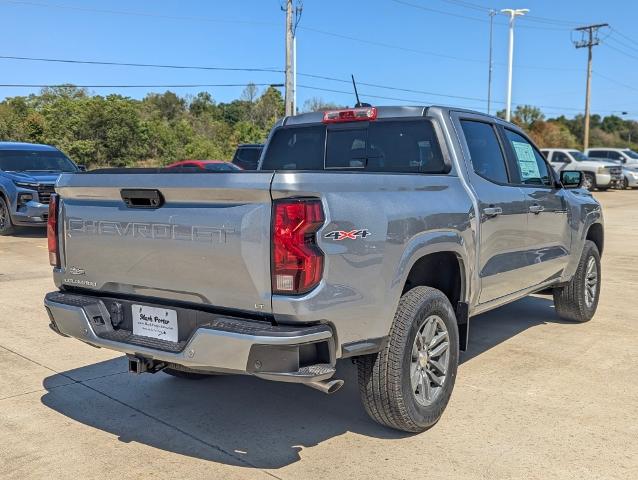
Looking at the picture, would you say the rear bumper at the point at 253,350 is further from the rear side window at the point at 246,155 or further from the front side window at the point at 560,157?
the front side window at the point at 560,157

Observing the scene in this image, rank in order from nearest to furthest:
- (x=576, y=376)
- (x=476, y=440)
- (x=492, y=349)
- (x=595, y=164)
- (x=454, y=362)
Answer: (x=476, y=440), (x=454, y=362), (x=576, y=376), (x=492, y=349), (x=595, y=164)

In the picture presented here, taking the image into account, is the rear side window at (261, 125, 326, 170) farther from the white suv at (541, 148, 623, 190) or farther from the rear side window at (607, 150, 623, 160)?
the rear side window at (607, 150, 623, 160)

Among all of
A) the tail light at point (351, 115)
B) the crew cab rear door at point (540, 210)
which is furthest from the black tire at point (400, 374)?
the crew cab rear door at point (540, 210)

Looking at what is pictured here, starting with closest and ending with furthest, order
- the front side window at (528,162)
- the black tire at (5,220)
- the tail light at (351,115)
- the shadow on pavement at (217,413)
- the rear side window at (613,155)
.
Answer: the shadow on pavement at (217,413) → the tail light at (351,115) → the front side window at (528,162) → the black tire at (5,220) → the rear side window at (613,155)

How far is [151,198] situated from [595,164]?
96.3ft

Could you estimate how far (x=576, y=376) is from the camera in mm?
4961

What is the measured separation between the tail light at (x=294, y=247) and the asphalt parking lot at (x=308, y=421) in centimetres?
109

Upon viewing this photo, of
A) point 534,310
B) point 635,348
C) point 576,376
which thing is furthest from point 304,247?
point 534,310

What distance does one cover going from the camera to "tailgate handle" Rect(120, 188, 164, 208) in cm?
346

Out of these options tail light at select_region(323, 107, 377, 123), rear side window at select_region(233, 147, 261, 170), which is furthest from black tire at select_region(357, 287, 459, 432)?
rear side window at select_region(233, 147, 261, 170)

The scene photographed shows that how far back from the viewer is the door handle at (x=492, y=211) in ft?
14.8

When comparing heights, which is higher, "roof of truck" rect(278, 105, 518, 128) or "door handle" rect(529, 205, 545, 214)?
"roof of truck" rect(278, 105, 518, 128)

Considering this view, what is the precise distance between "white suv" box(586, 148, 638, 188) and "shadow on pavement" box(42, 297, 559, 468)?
103 feet

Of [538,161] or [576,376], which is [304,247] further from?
[538,161]
